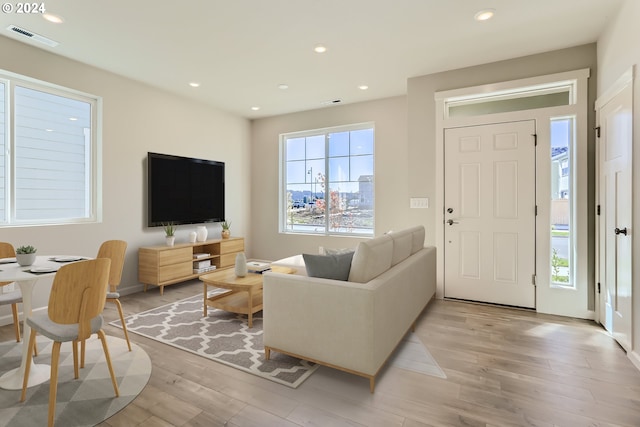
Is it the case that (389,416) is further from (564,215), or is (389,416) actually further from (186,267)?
(186,267)

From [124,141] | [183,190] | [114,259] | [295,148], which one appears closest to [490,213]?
[295,148]

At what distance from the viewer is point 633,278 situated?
2.45 meters

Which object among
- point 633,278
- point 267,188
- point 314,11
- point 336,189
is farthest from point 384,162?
point 633,278

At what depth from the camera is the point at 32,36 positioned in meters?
3.14

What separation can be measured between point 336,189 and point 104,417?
4454 millimetres

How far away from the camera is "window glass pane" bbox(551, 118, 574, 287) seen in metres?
3.47

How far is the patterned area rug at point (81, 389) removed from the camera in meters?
1.78

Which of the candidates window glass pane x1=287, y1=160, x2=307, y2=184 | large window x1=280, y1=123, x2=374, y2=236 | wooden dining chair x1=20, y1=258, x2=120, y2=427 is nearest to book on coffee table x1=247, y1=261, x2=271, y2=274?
wooden dining chair x1=20, y1=258, x2=120, y2=427

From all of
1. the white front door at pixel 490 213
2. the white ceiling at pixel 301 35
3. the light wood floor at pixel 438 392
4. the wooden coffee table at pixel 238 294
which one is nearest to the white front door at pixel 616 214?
the light wood floor at pixel 438 392

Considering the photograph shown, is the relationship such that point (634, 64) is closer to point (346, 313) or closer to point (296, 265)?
point (346, 313)

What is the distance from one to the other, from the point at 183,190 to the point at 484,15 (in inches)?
170

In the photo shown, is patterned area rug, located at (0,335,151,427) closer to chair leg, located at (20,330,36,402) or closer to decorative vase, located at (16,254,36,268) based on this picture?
chair leg, located at (20,330,36,402)

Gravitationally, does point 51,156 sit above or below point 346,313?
above

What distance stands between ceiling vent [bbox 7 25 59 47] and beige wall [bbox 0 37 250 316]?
24 centimetres
